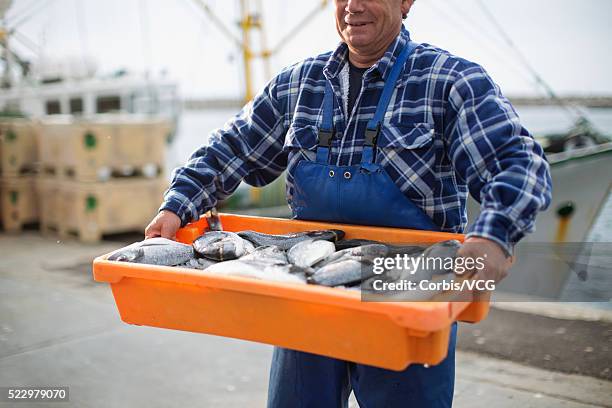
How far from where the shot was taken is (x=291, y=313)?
1648 mm

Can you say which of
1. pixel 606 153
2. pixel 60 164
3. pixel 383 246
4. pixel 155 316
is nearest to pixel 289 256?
pixel 383 246

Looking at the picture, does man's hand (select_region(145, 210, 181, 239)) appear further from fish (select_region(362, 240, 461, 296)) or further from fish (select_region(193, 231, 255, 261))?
fish (select_region(362, 240, 461, 296))

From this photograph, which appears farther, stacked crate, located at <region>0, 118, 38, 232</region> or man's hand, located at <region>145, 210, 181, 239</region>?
stacked crate, located at <region>0, 118, 38, 232</region>

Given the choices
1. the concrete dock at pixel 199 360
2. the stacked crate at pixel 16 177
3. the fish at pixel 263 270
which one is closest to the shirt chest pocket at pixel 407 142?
Result: the fish at pixel 263 270

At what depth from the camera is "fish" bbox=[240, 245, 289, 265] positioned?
6.39ft

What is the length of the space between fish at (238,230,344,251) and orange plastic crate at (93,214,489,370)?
45cm

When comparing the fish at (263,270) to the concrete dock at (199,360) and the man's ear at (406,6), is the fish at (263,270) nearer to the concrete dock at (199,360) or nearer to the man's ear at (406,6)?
the man's ear at (406,6)

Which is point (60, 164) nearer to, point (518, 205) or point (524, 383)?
point (524, 383)

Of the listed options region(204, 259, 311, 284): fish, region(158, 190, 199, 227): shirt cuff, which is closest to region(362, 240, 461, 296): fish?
region(204, 259, 311, 284): fish

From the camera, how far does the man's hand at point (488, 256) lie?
1.73 meters

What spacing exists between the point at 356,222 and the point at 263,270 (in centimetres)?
57

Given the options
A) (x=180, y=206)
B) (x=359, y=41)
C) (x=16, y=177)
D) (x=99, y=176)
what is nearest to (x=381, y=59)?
(x=359, y=41)

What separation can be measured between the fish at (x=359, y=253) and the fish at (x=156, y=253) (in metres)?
0.46

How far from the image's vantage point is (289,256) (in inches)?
79.5
